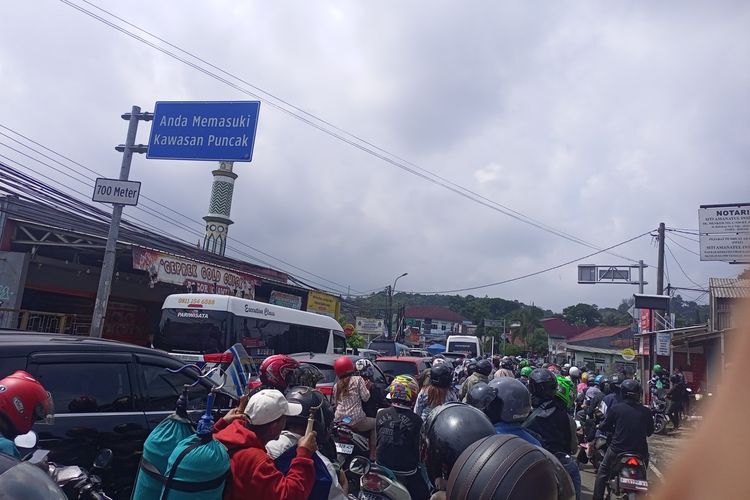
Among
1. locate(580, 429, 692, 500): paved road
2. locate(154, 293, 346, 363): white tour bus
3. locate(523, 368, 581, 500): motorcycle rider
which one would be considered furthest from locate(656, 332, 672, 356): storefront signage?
locate(523, 368, 581, 500): motorcycle rider

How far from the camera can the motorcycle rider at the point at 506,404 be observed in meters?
3.99

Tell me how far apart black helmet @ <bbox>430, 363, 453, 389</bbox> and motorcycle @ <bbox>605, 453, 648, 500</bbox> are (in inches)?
82.0

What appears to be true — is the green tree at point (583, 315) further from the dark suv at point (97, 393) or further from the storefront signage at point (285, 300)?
the dark suv at point (97, 393)

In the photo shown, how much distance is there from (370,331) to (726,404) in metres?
42.1

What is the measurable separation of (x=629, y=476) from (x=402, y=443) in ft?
9.42

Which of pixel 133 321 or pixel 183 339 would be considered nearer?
pixel 183 339

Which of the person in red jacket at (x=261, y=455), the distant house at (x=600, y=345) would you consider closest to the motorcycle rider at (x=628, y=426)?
the person in red jacket at (x=261, y=455)

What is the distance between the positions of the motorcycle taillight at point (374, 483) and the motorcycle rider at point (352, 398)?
1.70m

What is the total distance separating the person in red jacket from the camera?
272cm

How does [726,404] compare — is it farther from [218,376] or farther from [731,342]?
[218,376]

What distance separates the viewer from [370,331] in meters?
43.0

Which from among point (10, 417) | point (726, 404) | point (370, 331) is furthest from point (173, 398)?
point (370, 331)

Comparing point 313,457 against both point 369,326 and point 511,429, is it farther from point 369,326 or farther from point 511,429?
point 369,326

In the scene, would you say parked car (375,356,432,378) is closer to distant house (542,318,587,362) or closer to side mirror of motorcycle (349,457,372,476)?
side mirror of motorcycle (349,457,372,476)
